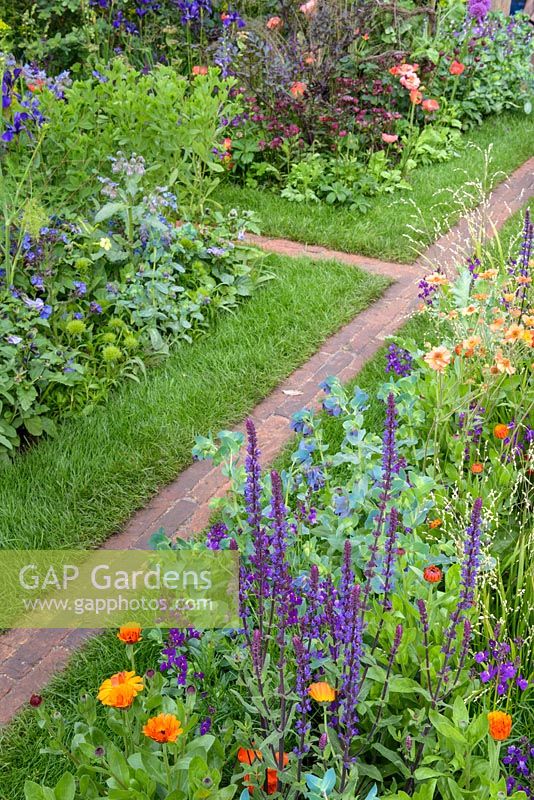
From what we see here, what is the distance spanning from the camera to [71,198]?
13.9 ft

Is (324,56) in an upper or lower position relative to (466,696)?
upper

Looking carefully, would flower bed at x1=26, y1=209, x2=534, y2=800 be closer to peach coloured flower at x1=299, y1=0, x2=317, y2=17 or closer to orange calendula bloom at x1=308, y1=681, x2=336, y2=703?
orange calendula bloom at x1=308, y1=681, x2=336, y2=703

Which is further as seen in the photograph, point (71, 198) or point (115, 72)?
point (115, 72)

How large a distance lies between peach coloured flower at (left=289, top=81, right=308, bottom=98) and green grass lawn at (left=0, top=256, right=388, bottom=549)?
1.69 m

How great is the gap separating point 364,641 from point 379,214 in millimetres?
3718

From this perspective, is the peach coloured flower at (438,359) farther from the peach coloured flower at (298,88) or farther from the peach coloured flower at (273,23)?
the peach coloured flower at (273,23)

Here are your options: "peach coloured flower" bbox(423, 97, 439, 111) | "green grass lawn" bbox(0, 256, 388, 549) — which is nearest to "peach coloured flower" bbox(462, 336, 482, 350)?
"green grass lawn" bbox(0, 256, 388, 549)

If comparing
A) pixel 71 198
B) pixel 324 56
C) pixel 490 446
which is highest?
pixel 324 56

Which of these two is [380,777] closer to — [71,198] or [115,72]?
[71,198]

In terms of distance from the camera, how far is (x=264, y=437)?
136 inches

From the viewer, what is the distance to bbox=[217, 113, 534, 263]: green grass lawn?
5055mm

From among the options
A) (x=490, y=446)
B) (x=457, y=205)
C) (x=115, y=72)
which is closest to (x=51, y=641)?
(x=490, y=446)

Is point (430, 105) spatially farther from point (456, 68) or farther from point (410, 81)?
point (456, 68)

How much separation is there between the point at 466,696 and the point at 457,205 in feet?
13.9
